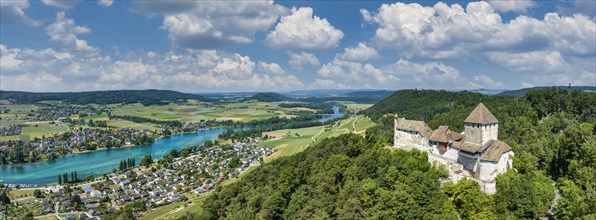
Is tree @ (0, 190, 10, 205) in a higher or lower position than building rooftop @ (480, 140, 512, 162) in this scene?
lower

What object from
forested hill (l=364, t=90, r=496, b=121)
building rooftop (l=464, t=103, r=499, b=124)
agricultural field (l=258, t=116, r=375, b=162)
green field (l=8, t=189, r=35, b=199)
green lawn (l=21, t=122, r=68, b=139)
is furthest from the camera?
green lawn (l=21, t=122, r=68, b=139)

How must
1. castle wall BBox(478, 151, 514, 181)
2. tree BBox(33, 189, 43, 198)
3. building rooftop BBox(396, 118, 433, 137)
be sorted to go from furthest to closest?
tree BBox(33, 189, 43, 198) → building rooftop BBox(396, 118, 433, 137) → castle wall BBox(478, 151, 514, 181)

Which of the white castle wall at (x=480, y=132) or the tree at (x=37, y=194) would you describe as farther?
the tree at (x=37, y=194)

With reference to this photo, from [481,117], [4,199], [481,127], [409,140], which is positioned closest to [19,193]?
[4,199]

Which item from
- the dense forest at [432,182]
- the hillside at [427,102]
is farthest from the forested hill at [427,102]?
the dense forest at [432,182]

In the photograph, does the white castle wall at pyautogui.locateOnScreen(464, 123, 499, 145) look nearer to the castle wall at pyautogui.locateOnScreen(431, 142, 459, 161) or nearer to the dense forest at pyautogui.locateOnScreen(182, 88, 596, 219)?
the castle wall at pyautogui.locateOnScreen(431, 142, 459, 161)

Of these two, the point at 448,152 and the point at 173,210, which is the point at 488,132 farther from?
the point at 173,210


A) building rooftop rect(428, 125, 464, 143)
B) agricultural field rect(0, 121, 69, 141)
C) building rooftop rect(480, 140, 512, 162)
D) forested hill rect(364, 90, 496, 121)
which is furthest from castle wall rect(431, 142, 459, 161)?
agricultural field rect(0, 121, 69, 141)

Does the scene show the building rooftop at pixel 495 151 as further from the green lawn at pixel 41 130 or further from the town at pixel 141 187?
the green lawn at pixel 41 130
